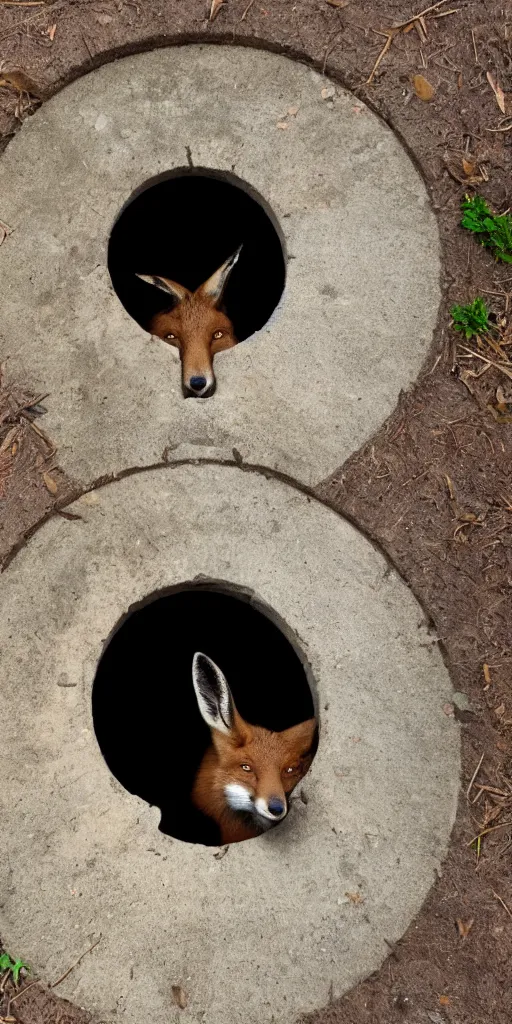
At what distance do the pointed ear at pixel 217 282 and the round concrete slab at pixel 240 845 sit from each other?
123cm

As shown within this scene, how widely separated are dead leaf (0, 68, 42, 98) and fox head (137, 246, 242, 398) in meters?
1.09

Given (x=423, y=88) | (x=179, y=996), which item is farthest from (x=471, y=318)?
(x=179, y=996)

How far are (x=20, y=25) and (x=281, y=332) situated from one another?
88.5 inches

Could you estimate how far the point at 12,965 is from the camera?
437 centimetres

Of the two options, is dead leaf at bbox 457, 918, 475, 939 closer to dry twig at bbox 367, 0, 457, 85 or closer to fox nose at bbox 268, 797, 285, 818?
fox nose at bbox 268, 797, 285, 818

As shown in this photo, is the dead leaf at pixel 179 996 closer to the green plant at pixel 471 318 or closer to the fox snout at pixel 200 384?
the fox snout at pixel 200 384

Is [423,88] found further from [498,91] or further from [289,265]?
[289,265]

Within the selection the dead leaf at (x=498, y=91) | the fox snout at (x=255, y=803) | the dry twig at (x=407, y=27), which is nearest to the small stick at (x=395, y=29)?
the dry twig at (x=407, y=27)

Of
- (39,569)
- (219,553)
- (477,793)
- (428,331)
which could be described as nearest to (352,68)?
(428,331)

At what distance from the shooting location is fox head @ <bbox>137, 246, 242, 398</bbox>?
5.40 metres

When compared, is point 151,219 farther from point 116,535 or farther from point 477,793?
point 477,793

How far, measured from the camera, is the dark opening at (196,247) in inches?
240

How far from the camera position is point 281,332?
5.20 m

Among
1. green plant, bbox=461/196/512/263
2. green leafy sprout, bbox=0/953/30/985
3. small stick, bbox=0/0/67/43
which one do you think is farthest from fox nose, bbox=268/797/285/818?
small stick, bbox=0/0/67/43
